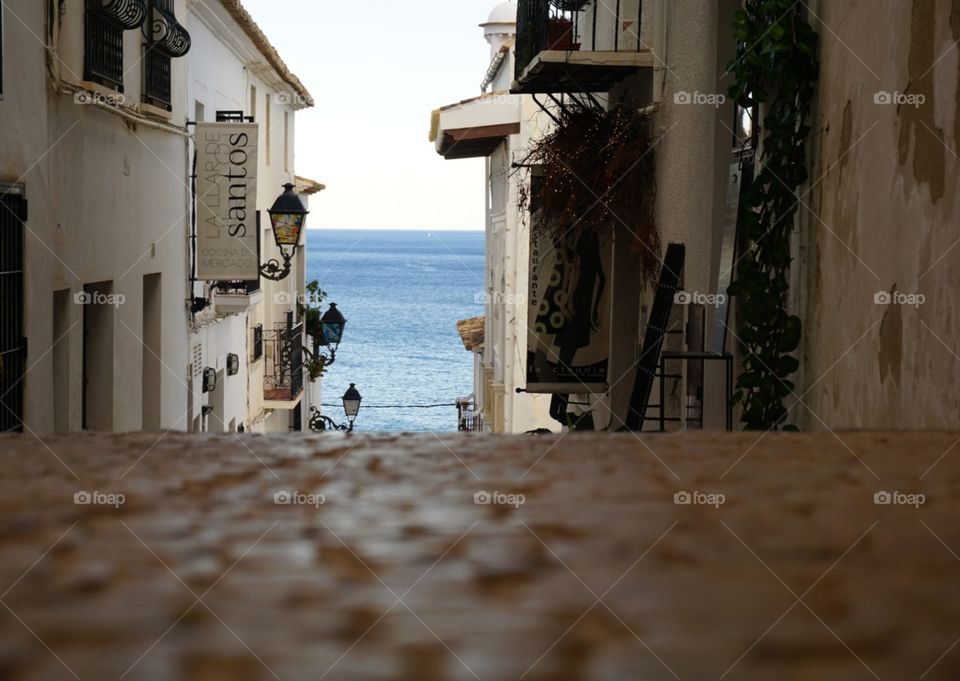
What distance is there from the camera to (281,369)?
22984mm

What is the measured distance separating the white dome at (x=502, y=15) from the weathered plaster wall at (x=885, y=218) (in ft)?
86.6

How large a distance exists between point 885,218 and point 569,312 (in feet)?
22.4

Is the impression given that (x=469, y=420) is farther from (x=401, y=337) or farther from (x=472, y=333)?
(x=401, y=337)

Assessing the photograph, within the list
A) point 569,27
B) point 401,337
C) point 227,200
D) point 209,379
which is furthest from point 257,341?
point 401,337

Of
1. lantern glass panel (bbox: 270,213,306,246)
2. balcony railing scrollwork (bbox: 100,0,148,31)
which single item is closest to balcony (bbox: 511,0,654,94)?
balcony railing scrollwork (bbox: 100,0,148,31)

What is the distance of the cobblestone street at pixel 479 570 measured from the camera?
597 millimetres

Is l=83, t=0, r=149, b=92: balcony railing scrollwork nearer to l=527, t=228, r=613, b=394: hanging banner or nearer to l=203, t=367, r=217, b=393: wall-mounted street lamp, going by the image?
l=527, t=228, r=613, b=394: hanging banner

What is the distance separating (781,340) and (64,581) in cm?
592

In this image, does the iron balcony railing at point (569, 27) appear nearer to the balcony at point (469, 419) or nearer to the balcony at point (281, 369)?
the balcony at point (281, 369)

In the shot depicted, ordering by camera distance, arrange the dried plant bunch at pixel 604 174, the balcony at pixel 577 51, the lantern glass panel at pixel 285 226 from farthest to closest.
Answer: the lantern glass panel at pixel 285 226
the dried plant bunch at pixel 604 174
the balcony at pixel 577 51

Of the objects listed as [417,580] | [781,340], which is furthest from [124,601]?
[781,340]

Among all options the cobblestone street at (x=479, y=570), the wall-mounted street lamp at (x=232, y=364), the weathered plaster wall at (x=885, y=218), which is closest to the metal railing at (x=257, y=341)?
the wall-mounted street lamp at (x=232, y=364)

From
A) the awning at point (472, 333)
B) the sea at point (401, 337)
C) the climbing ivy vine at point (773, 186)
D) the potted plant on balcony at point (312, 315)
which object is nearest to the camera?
the climbing ivy vine at point (773, 186)

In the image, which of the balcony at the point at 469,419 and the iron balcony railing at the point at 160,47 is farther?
the balcony at the point at 469,419
